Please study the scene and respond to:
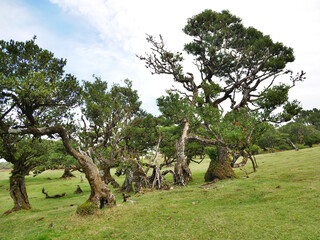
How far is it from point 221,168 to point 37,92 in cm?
1892

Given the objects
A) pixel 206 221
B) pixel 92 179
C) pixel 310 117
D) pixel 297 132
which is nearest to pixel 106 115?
pixel 92 179

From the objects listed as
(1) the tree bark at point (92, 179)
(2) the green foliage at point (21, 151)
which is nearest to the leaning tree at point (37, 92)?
(1) the tree bark at point (92, 179)

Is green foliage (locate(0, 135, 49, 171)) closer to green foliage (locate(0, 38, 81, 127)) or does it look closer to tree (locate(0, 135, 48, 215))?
tree (locate(0, 135, 48, 215))

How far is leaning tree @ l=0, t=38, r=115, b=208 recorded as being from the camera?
1001 centimetres

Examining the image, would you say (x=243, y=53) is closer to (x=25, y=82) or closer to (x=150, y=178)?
(x=150, y=178)

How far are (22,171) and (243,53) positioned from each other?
28425 millimetres

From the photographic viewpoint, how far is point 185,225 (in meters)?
8.10

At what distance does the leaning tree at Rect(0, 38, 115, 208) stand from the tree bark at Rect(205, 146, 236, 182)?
13.5 meters

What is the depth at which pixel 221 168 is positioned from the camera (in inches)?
846

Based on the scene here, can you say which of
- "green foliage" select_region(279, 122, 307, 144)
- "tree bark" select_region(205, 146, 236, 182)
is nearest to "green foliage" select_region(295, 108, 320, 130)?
"green foliage" select_region(279, 122, 307, 144)

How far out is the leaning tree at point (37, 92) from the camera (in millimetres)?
10013

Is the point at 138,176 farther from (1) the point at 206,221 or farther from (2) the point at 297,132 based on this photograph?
(2) the point at 297,132

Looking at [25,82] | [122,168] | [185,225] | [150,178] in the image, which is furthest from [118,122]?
[185,225]

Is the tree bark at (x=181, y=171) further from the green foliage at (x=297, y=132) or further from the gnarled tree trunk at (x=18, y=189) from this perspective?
the green foliage at (x=297, y=132)
